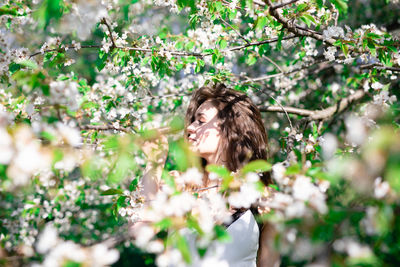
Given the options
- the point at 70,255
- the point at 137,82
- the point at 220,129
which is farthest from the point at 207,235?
the point at 137,82

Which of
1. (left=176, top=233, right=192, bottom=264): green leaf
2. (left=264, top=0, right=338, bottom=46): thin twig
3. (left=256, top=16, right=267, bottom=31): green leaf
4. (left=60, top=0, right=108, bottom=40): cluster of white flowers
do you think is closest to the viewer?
(left=176, top=233, right=192, bottom=264): green leaf

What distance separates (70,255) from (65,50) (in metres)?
1.51

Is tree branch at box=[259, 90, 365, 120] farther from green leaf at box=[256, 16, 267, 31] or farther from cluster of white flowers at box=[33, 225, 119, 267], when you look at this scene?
cluster of white flowers at box=[33, 225, 119, 267]

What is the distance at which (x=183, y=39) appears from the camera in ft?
8.70

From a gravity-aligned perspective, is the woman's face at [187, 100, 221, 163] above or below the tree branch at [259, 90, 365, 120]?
above

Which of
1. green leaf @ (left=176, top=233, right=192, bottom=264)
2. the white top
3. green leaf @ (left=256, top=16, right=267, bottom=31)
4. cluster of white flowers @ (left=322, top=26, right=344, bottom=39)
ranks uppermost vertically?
green leaf @ (left=256, top=16, right=267, bottom=31)

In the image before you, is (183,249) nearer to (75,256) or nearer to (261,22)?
(75,256)

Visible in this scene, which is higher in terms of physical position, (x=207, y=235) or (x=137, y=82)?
(x=207, y=235)

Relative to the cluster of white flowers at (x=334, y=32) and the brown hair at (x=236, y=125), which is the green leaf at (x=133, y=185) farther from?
the cluster of white flowers at (x=334, y=32)

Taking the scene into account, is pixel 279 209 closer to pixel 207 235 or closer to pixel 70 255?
pixel 207 235

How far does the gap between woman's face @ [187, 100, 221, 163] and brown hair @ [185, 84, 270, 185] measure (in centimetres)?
5

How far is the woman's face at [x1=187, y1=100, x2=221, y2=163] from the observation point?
1.79 m

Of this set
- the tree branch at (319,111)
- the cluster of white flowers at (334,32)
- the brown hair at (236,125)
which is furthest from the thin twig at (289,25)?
the tree branch at (319,111)

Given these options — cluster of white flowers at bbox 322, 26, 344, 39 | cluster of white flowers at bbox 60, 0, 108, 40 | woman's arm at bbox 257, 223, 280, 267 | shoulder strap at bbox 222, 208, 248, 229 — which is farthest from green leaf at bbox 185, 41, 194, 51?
woman's arm at bbox 257, 223, 280, 267
